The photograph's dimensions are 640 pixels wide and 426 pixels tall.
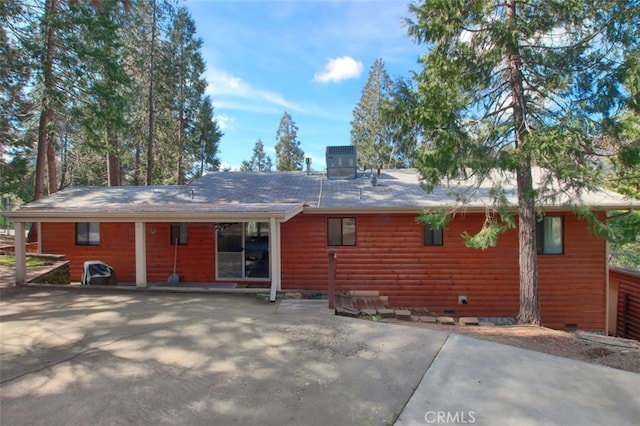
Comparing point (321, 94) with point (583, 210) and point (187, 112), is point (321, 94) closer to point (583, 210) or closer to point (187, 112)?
point (187, 112)

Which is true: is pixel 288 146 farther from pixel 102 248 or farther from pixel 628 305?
pixel 628 305

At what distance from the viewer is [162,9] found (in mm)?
15656

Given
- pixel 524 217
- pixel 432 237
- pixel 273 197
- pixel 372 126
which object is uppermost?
pixel 372 126

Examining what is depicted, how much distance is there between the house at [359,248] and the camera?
852 cm

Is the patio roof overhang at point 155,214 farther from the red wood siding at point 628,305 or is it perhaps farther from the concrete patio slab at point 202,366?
the red wood siding at point 628,305

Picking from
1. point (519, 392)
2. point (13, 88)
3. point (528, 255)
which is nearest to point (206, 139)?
point (13, 88)

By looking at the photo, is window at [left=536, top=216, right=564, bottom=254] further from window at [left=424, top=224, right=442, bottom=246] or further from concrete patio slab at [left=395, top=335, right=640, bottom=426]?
concrete patio slab at [left=395, top=335, right=640, bottom=426]

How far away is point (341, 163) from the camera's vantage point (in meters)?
12.0

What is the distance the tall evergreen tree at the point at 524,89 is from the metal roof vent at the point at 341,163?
5.30 meters

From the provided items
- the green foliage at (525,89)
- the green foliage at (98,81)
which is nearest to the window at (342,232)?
the green foliage at (525,89)

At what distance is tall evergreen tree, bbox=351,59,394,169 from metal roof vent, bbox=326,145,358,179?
13216 millimetres

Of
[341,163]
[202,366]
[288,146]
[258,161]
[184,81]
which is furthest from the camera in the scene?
[258,161]

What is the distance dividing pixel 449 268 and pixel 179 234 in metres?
7.35

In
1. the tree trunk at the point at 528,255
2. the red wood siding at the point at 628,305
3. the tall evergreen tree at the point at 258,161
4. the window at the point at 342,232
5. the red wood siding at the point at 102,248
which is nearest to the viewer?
the tree trunk at the point at 528,255
